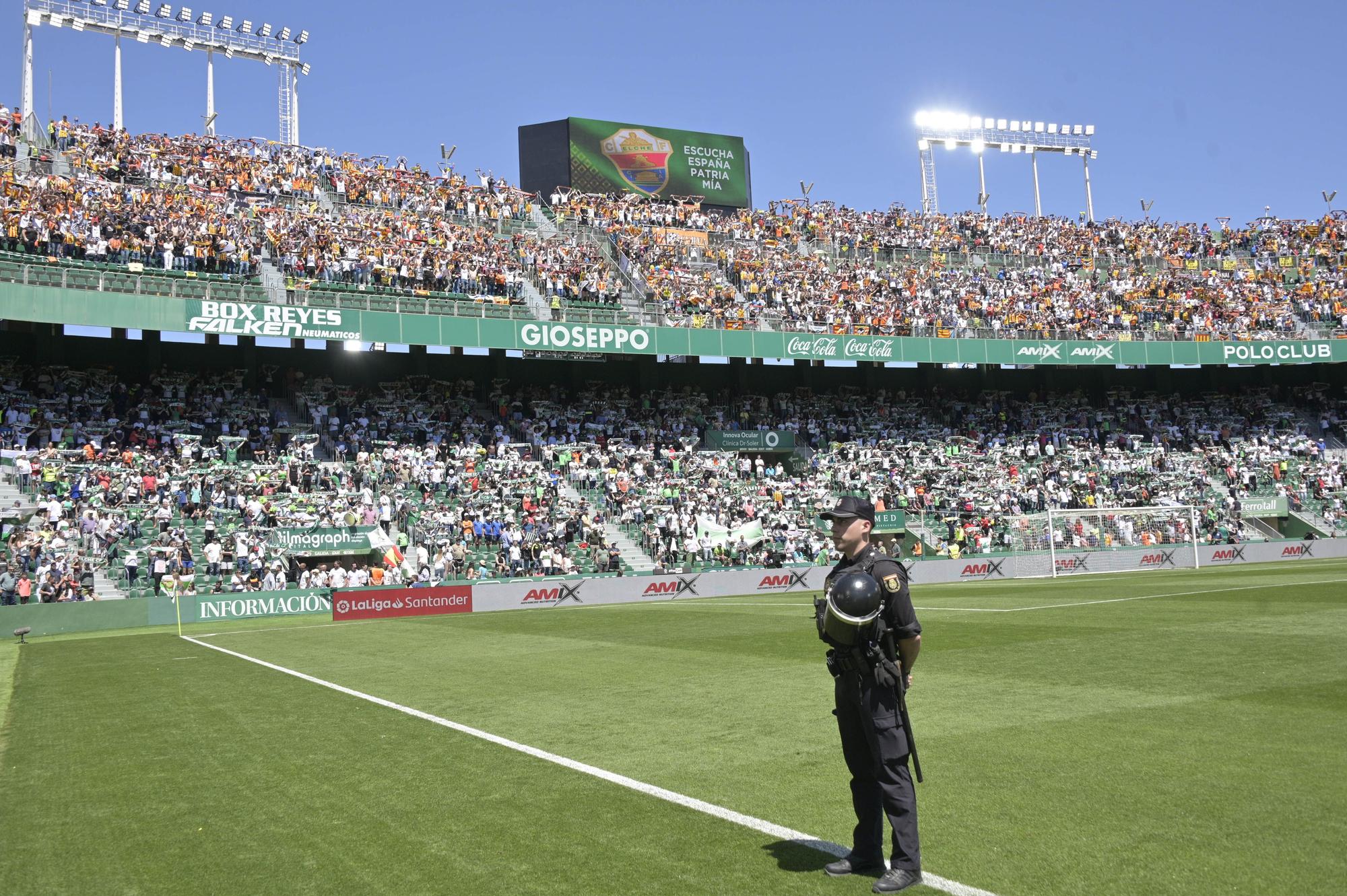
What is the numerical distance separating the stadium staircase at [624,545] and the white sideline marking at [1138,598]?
51.1 feet

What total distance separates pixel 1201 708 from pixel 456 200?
150 ft

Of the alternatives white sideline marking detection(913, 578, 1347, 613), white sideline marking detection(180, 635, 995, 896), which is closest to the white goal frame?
white sideline marking detection(913, 578, 1347, 613)

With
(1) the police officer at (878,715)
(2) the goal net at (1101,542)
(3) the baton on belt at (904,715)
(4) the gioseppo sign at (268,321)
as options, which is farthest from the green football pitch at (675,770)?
(4) the gioseppo sign at (268,321)

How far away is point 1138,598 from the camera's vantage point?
2353cm

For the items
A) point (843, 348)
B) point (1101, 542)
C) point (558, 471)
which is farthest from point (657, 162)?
point (1101, 542)

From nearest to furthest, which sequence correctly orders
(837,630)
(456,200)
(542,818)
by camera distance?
(837,630) → (542,818) → (456,200)

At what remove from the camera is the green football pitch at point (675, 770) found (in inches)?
234

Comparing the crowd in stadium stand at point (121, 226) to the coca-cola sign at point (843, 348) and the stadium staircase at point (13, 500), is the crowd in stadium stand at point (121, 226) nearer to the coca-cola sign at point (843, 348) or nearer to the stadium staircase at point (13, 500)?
the stadium staircase at point (13, 500)

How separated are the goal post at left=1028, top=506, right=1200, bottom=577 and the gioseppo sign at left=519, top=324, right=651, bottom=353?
18.2m

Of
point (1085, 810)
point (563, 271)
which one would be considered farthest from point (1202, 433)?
point (1085, 810)

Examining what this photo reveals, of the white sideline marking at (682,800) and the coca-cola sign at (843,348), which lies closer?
the white sideline marking at (682,800)

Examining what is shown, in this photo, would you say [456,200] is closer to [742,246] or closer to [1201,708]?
[742,246]

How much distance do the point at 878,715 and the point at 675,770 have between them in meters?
3.25

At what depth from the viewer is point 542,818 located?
7.12 metres
